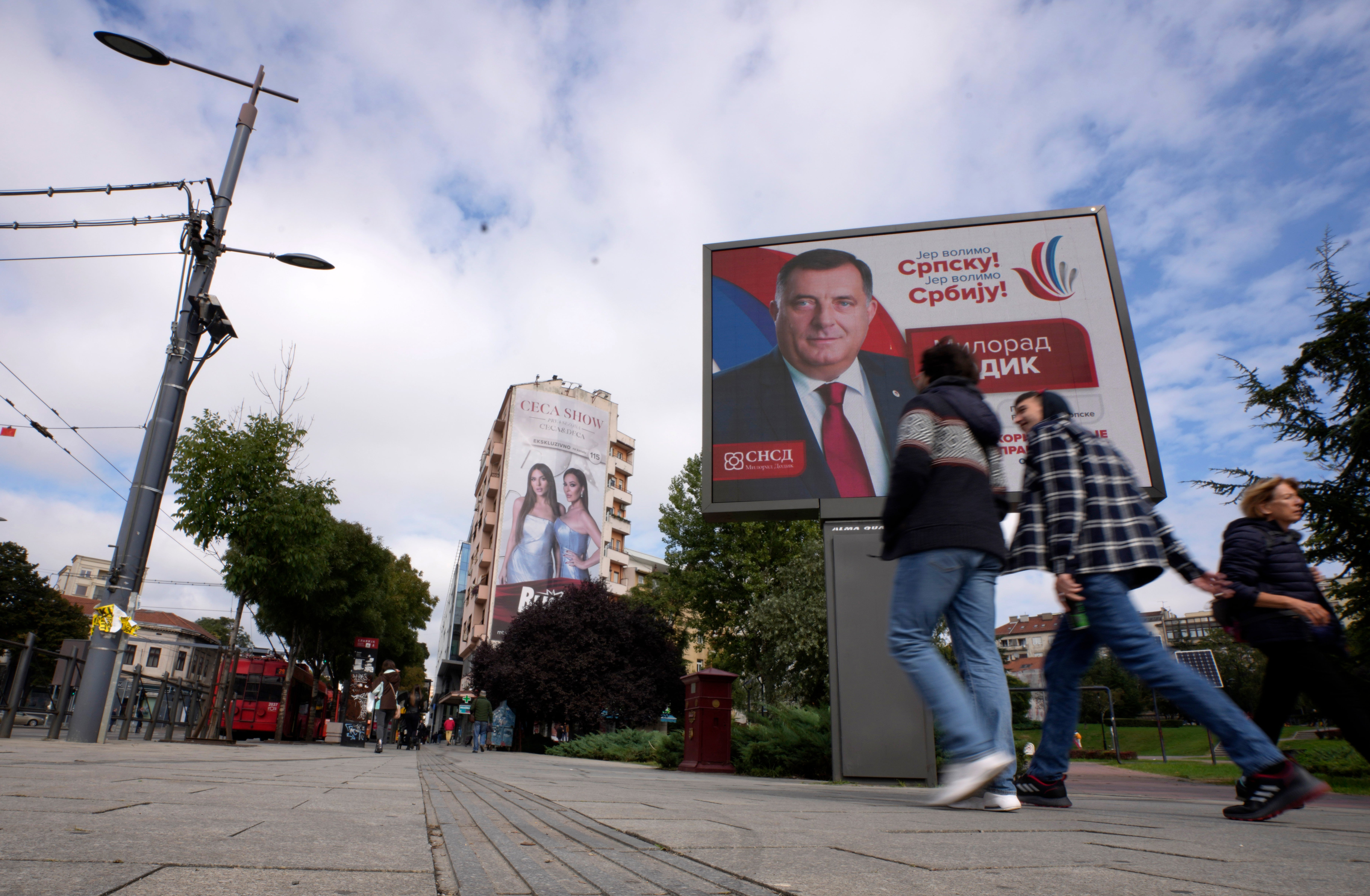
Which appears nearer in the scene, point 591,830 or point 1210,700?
point 591,830

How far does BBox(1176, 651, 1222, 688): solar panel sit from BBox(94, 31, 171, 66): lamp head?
17.8 metres

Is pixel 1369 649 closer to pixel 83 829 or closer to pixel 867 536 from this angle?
pixel 867 536

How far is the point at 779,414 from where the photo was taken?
917 cm

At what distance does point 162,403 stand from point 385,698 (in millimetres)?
8571

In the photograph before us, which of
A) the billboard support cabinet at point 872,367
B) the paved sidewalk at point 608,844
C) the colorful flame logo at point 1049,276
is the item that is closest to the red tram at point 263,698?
the billboard support cabinet at point 872,367

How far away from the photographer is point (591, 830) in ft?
8.59

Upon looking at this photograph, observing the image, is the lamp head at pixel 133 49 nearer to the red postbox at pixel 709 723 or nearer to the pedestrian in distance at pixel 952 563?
the pedestrian in distance at pixel 952 563

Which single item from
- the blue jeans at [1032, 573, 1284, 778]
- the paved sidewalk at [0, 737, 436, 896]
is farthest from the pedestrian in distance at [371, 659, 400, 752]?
the blue jeans at [1032, 573, 1284, 778]

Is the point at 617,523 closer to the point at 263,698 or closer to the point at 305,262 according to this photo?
the point at 263,698

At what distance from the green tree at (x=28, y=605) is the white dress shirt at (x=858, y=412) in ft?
156

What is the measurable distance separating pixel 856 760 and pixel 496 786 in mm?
3894

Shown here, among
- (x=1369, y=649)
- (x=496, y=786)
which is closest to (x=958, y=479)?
(x=496, y=786)

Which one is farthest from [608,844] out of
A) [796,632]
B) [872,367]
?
[796,632]

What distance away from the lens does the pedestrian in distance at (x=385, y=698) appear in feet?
53.4
